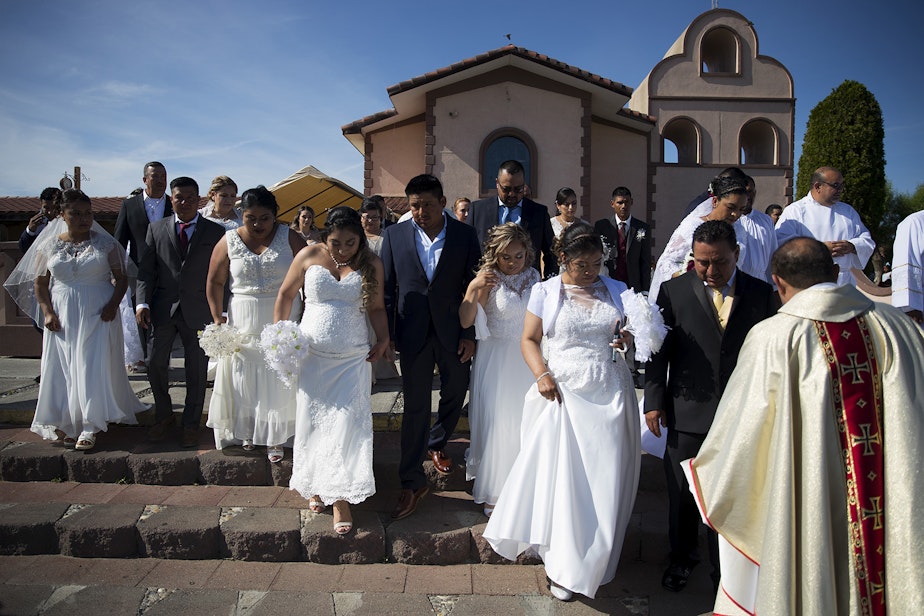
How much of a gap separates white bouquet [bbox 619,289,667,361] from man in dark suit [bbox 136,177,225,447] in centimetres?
371

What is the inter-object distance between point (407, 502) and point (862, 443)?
9.43 ft

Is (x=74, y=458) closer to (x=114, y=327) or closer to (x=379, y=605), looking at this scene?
(x=114, y=327)

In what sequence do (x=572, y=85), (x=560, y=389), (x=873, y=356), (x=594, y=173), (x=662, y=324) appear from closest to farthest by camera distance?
(x=873, y=356), (x=662, y=324), (x=560, y=389), (x=572, y=85), (x=594, y=173)

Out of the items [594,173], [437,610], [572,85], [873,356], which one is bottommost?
[437,610]

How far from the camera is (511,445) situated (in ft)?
13.9

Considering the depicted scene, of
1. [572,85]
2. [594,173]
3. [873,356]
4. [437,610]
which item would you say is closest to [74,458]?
[437,610]

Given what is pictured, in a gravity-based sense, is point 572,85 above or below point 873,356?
above

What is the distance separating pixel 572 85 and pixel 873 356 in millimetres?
14037

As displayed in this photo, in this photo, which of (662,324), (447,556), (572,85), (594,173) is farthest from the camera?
(594,173)

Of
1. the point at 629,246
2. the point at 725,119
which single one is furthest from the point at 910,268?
the point at 725,119

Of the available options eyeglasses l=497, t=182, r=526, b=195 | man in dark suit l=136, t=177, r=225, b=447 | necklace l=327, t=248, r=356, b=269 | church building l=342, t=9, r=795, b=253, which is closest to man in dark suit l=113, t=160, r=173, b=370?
man in dark suit l=136, t=177, r=225, b=447

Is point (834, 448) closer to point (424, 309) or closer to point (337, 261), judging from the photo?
point (424, 309)

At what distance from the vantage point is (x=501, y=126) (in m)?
15.3

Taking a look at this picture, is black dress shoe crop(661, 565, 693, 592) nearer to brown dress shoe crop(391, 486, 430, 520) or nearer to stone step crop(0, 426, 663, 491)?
stone step crop(0, 426, 663, 491)
